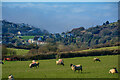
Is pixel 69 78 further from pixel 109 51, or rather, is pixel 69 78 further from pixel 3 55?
pixel 3 55

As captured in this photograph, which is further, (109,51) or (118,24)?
(118,24)

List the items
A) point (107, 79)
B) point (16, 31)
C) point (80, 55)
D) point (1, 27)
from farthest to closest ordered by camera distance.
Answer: point (16, 31)
point (1, 27)
point (80, 55)
point (107, 79)

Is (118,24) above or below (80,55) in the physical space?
above

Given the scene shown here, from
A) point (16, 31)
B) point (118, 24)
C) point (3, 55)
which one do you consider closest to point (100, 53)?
point (3, 55)

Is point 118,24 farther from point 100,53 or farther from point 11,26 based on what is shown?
point 100,53

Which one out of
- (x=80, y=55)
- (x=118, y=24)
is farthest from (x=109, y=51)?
(x=118, y=24)

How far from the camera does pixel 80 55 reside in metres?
60.0

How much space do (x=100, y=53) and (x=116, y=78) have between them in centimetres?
→ 3972

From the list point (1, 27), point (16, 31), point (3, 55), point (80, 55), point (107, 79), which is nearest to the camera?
point (107, 79)

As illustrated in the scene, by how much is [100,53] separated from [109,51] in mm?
2137

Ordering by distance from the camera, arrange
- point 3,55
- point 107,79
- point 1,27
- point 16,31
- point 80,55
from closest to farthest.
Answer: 1. point 107,79
2. point 80,55
3. point 3,55
4. point 1,27
5. point 16,31

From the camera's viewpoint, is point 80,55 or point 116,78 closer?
point 116,78

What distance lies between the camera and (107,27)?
6900 inches

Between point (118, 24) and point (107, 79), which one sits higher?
point (118, 24)
